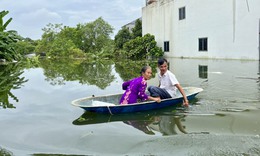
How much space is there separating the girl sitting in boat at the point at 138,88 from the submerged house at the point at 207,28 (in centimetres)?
1412

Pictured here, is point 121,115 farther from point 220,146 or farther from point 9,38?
point 9,38

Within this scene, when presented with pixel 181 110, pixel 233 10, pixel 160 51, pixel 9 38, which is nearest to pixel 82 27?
pixel 160 51

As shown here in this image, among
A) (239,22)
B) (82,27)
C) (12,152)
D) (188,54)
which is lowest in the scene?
(12,152)

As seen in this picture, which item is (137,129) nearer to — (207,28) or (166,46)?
(207,28)

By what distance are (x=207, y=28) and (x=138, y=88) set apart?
16962mm

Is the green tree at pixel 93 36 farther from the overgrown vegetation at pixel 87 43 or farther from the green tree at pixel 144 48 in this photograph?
the green tree at pixel 144 48

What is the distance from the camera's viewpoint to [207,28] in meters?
20.7

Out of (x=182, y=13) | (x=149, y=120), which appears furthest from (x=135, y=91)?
(x=182, y=13)

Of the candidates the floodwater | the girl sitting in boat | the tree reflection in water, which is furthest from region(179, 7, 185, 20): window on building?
the girl sitting in boat

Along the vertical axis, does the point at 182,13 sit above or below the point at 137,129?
above

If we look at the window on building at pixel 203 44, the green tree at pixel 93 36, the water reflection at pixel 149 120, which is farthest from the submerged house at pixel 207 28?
the water reflection at pixel 149 120

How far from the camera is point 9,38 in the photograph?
19578mm

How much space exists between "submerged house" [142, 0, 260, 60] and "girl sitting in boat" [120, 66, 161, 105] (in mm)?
14122

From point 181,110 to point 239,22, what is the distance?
14344mm
